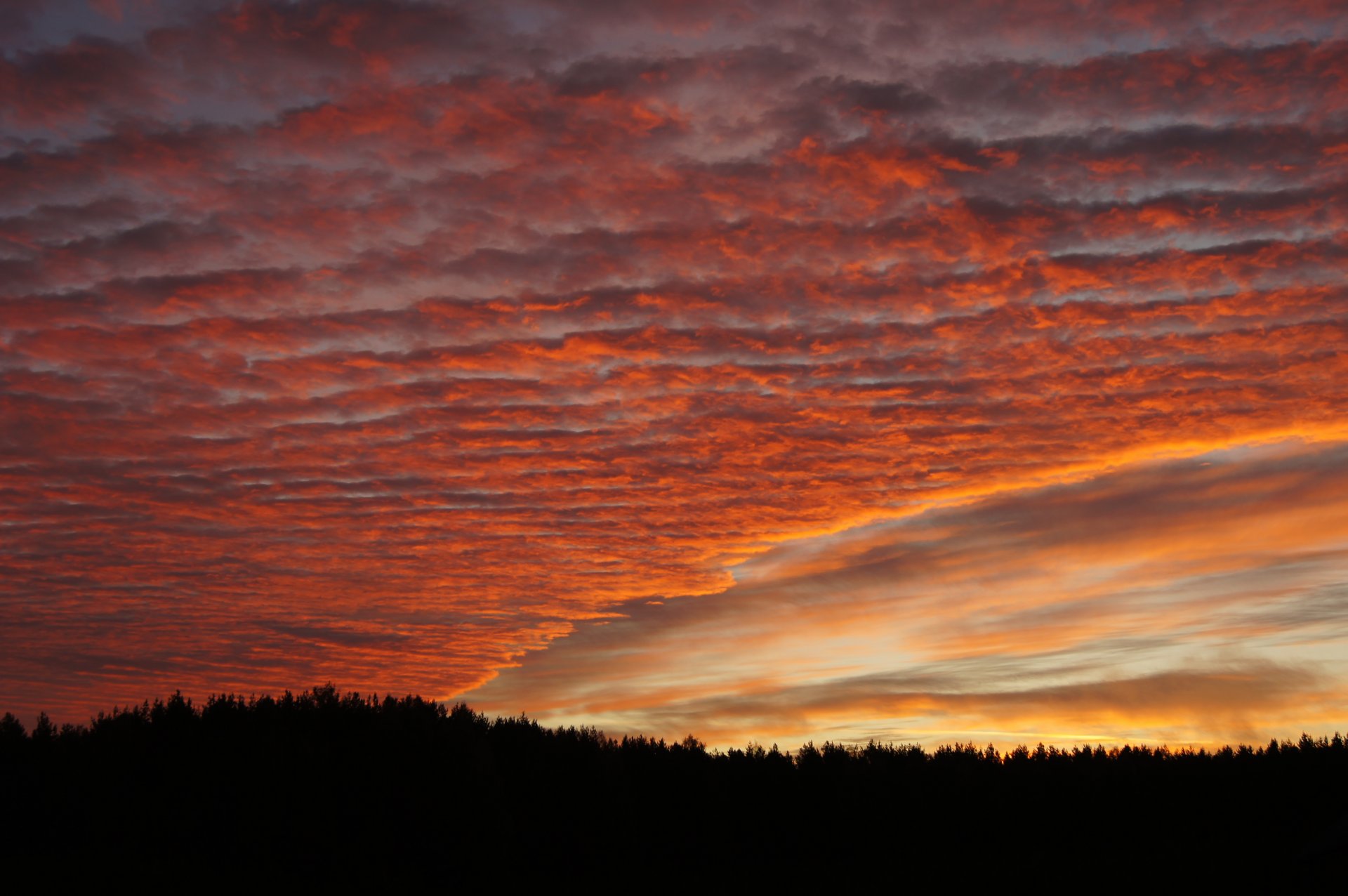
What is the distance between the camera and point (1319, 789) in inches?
1016

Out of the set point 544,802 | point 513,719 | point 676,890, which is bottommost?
point 676,890

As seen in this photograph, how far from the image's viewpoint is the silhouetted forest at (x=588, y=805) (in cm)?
1959

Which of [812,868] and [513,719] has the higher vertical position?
[513,719]

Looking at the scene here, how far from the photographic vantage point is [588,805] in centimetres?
2452

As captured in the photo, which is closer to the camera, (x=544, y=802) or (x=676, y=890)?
(x=676, y=890)

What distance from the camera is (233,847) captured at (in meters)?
19.0

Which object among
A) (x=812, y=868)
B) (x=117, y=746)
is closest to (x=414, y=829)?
(x=117, y=746)

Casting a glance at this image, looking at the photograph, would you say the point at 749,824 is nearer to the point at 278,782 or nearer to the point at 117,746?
the point at 278,782

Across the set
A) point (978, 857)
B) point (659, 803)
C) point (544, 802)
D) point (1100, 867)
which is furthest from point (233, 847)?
point (1100, 867)

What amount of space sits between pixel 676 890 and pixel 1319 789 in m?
16.5

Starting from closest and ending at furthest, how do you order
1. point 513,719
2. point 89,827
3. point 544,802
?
1. point 89,827
2. point 544,802
3. point 513,719

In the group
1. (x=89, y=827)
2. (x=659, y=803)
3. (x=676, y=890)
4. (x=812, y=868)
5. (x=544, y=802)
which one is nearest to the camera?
(x=89, y=827)

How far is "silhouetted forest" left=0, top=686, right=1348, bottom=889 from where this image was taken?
1959 cm

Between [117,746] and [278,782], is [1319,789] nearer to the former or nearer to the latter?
[278,782]
